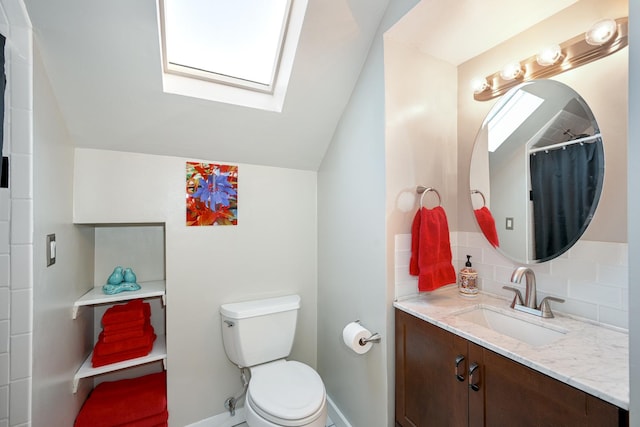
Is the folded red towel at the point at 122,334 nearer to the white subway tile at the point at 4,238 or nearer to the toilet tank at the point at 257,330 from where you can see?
the toilet tank at the point at 257,330

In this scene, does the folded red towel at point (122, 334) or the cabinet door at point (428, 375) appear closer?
the cabinet door at point (428, 375)

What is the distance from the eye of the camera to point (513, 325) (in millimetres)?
1229

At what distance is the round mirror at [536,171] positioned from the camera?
1.14 metres

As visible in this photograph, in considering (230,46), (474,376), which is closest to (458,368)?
(474,376)

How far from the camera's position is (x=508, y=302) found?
54.0 inches

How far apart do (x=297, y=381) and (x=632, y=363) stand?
1.31m

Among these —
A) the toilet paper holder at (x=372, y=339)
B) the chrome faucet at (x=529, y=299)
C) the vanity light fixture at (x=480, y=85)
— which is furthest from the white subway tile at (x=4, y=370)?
the vanity light fixture at (x=480, y=85)

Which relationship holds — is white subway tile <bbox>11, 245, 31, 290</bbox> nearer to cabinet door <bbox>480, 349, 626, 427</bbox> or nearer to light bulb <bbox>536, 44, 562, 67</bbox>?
cabinet door <bbox>480, 349, 626, 427</bbox>

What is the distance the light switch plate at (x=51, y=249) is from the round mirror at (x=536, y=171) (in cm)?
201

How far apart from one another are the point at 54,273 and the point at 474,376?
5.62 feet

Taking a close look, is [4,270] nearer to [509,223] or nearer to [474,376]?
[474,376]

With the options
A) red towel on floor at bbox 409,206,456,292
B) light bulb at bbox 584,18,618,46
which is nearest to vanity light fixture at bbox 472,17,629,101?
light bulb at bbox 584,18,618,46

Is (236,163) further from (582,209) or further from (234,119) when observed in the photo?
(582,209)

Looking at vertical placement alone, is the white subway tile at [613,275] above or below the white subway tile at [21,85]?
below
